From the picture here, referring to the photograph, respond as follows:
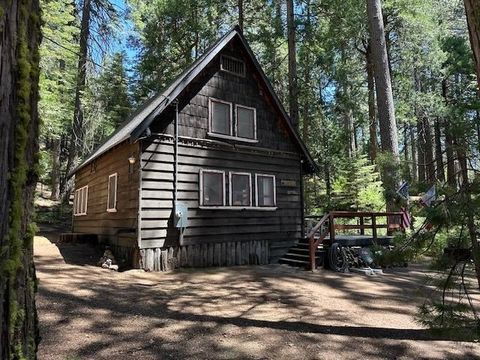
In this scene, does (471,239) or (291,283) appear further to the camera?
(291,283)

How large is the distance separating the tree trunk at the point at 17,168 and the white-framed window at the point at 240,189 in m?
10.9

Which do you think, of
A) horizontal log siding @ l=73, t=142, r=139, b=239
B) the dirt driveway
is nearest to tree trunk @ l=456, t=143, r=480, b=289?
the dirt driveway

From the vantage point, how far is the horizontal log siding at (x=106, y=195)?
444 inches

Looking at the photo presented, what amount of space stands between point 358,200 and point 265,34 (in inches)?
422

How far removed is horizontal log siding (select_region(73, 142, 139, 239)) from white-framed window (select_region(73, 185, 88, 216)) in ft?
0.81

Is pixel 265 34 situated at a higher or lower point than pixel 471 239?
higher

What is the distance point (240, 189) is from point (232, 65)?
13.9 feet

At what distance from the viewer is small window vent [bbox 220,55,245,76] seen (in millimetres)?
13154

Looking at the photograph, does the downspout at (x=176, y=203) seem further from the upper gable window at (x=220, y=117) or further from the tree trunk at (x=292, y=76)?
the tree trunk at (x=292, y=76)

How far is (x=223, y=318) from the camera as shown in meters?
6.46

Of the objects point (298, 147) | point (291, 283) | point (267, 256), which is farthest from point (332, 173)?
point (291, 283)

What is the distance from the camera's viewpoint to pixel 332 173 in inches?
1093

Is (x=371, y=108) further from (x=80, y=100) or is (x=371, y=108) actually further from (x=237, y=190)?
(x=80, y=100)

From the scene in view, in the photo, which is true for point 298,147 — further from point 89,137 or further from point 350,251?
point 89,137
